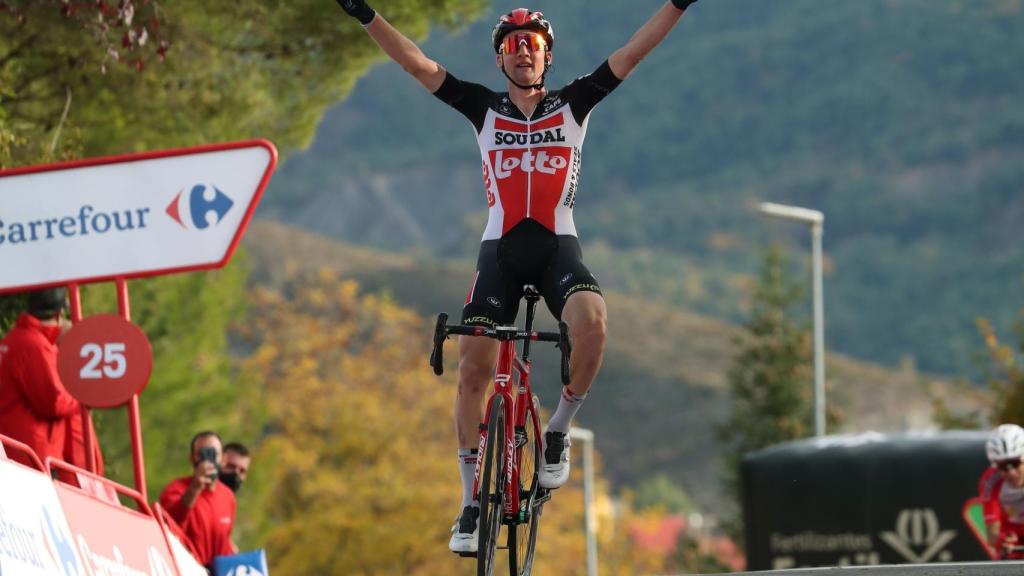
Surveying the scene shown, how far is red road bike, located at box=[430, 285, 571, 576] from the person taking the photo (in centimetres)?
906

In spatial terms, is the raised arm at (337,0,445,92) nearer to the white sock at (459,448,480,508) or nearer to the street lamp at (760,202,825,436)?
the white sock at (459,448,480,508)

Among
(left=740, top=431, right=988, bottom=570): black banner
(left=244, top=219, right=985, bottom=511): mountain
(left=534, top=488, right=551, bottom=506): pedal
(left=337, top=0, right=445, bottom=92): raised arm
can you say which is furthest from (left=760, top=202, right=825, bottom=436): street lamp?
(left=244, top=219, right=985, bottom=511): mountain

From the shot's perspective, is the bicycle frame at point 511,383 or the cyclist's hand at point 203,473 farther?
the cyclist's hand at point 203,473

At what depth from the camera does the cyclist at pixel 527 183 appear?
952cm

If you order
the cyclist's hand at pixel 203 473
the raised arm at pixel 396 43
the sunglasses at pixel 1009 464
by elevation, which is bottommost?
the cyclist's hand at pixel 203 473

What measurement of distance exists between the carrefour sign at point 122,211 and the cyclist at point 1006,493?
583 centimetres

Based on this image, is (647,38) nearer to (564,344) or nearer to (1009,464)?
(564,344)

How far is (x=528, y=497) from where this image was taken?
969 centimetres

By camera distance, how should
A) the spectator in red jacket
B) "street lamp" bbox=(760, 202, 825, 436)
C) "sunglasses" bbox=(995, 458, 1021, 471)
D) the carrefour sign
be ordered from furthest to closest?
"street lamp" bbox=(760, 202, 825, 436)
"sunglasses" bbox=(995, 458, 1021, 471)
the spectator in red jacket
the carrefour sign

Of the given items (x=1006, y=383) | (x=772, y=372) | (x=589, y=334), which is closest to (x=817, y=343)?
(x=1006, y=383)

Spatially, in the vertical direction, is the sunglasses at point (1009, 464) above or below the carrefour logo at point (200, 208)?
below

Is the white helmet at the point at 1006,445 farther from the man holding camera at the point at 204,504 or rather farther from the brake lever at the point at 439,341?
the brake lever at the point at 439,341

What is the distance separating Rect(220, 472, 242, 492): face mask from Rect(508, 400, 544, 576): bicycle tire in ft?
10.4

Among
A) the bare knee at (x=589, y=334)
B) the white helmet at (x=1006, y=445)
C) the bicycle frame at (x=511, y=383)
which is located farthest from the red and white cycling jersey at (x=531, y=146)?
the white helmet at (x=1006, y=445)
